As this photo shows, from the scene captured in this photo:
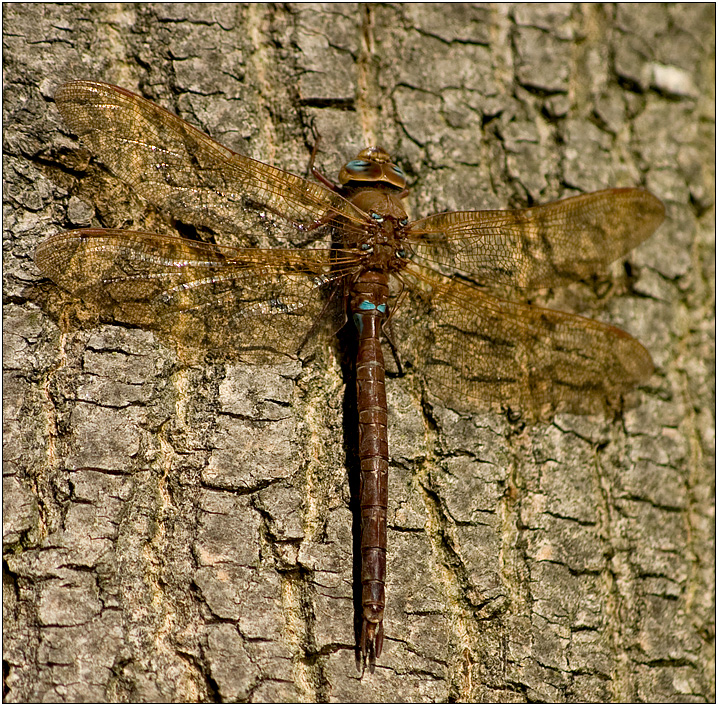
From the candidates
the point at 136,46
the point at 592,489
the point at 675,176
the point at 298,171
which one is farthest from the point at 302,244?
the point at 675,176

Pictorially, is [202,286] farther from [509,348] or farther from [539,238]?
[539,238]

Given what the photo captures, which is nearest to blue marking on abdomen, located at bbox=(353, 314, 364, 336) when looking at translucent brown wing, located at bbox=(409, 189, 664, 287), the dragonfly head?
translucent brown wing, located at bbox=(409, 189, 664, 287)

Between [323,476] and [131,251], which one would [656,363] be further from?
[131,251]

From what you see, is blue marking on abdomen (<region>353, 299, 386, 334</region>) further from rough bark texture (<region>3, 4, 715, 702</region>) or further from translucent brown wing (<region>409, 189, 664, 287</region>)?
translucent brown wing (<region>409, 189, 664, 287</region>)

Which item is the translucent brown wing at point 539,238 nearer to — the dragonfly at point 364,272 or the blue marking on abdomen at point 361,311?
the dragonfly at point 364,272

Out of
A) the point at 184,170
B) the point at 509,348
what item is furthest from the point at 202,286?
the point at 509,348

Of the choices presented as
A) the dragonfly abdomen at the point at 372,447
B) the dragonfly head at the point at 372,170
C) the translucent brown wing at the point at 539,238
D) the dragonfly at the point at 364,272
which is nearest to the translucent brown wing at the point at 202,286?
the dragonfly at the point at 364,272
